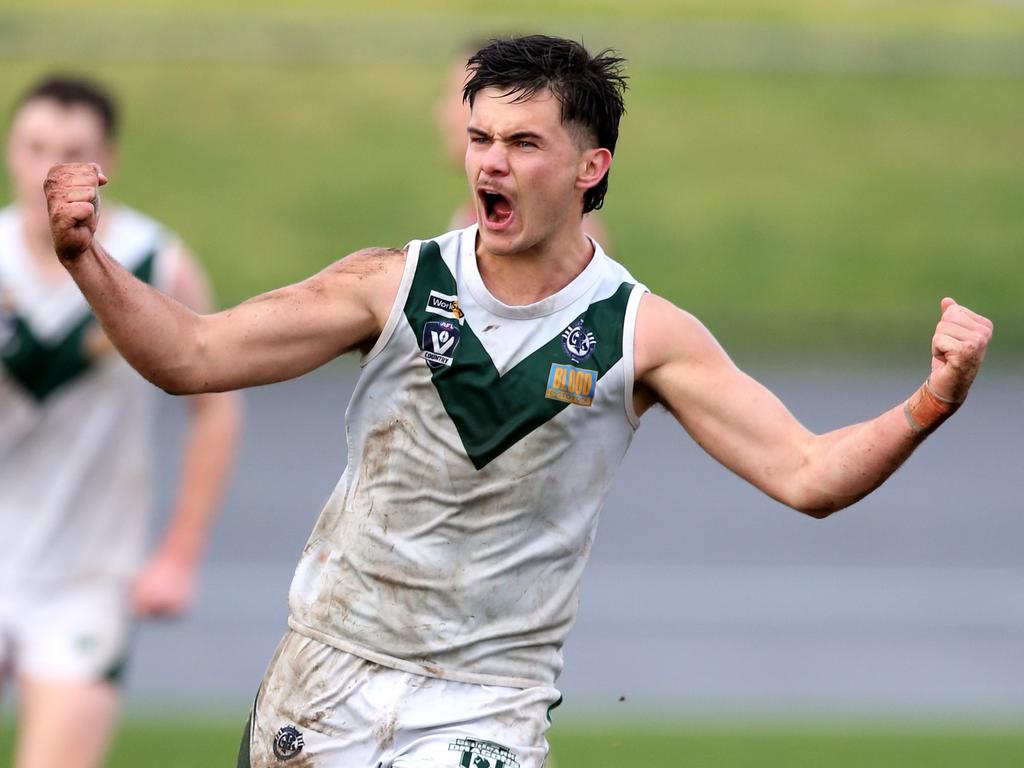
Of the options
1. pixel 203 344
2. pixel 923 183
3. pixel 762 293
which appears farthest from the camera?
pixel 923 183

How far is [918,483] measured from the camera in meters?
16.1

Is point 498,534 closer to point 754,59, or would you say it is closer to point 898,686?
point 898,686

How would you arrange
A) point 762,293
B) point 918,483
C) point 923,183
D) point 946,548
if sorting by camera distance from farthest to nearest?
1. point 923,183
2. point 762,293
3. point 918,483
4. point 946,548

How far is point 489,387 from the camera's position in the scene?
4.05 metres

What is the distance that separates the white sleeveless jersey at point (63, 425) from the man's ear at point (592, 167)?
2.61 m

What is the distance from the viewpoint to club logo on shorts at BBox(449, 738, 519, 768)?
402 centimetres

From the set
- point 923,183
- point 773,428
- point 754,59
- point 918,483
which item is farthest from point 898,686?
point 754,59

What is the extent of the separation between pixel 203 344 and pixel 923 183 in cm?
2360

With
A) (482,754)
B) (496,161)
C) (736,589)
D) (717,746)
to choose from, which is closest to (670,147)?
(736,589)

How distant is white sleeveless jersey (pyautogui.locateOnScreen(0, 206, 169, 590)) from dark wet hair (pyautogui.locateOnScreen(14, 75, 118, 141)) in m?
0.34

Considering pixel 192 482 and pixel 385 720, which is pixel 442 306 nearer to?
pixel 385 720

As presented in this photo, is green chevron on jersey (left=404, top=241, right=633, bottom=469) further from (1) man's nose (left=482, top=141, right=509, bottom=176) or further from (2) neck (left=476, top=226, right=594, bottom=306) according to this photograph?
(1) man's nose (left=482, top=141, right=509, bottom=176)

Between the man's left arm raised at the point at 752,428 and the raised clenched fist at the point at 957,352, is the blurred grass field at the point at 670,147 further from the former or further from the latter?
the raised clenched fist at the point at 957,352

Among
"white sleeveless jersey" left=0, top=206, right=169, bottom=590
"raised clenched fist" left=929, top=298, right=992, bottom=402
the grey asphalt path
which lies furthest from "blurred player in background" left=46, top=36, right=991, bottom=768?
the grey asphalt path
